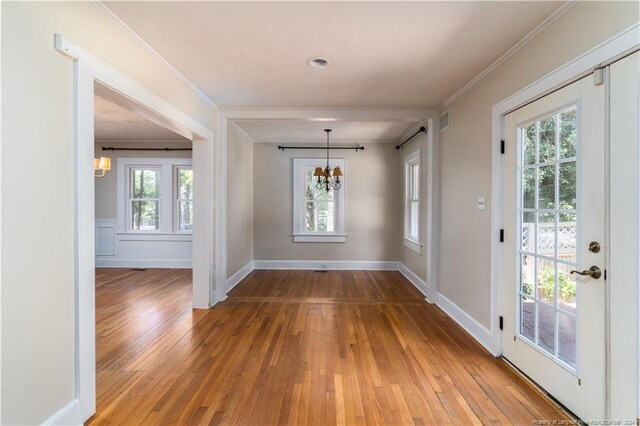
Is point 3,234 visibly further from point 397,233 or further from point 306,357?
point 397,233

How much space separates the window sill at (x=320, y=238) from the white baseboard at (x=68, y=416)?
4.51m

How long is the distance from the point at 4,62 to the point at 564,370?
3415 mm

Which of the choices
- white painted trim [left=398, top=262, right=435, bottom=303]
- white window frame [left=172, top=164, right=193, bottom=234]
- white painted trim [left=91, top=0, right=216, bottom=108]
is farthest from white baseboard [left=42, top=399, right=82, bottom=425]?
white window frame [left=172, top=164, right=193, bottom=234]

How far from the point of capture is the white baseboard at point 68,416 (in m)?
1.59

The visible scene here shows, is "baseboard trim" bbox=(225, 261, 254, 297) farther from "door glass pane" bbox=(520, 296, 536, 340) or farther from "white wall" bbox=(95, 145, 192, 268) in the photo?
"door glass pane" bbox=(520, 296, 536, 340)

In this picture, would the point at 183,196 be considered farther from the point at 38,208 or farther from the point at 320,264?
the point at 38,208

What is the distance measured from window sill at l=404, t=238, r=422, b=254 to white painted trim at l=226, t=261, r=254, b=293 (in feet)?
9.60

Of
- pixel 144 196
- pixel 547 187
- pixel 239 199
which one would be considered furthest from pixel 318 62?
pixel 144 196

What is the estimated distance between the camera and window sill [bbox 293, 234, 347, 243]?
6109 mm

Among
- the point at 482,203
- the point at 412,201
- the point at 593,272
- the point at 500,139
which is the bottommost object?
the point at 593,272

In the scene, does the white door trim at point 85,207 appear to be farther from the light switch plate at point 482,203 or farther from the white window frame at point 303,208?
the white window frame at point 303,208

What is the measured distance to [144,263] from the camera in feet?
20.3

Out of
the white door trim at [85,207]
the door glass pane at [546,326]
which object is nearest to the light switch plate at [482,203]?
the door glass pane at [546,326]

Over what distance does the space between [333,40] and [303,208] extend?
4.08 m
